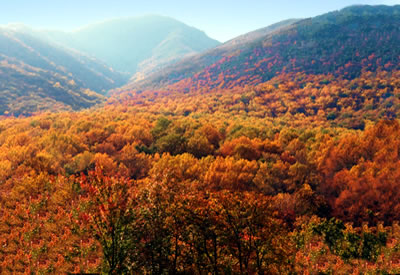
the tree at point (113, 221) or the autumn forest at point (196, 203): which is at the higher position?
the tree at point (113, 221)

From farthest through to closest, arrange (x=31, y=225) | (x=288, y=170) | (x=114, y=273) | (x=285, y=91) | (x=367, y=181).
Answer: (x=285, y=91), (x=288, y=170), (x=367, y=181), (x=31, y=225), (x=114, y=273)

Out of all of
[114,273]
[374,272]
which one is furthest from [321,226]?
[114,273]

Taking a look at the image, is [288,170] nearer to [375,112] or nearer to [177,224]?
[177,224]

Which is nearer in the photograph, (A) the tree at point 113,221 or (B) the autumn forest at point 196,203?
(A) the tree at point 113,221

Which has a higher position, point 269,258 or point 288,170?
point 269,258

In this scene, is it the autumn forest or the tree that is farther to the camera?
the autumn forest

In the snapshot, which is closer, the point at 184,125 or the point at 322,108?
the point at 184,125

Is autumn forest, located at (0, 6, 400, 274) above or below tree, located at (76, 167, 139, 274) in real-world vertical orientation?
below

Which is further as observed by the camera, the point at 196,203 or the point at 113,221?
the point at 196,203

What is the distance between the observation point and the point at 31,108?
177375 mm

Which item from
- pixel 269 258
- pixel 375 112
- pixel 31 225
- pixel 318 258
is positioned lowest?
pixel 375 112

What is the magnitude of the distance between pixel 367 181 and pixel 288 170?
12.3 metres

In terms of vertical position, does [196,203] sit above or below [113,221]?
below

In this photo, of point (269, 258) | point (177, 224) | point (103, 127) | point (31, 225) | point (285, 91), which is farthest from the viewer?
point (285, 91)
